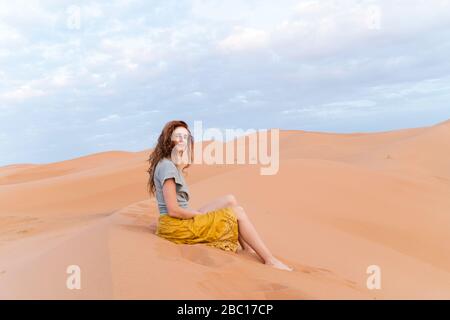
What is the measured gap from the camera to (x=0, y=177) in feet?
82.1

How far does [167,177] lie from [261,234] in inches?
88.6

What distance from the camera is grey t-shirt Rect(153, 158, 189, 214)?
4.99 metres

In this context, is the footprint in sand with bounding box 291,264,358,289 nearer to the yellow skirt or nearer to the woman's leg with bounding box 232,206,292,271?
the woman's leg with bounding box 232,206,292,271

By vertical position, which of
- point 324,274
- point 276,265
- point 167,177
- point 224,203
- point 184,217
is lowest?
point 324,274

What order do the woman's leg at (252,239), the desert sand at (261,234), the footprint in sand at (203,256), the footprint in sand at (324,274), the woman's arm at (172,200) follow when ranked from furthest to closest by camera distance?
the woman's arm at (172,200) → the woman's leg at (252,239) → the footprint in sand at (324,274) → the footprint in sand at (203,256) → the desert sand at (261,234)

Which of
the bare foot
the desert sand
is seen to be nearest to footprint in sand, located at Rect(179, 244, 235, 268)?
the desert sand

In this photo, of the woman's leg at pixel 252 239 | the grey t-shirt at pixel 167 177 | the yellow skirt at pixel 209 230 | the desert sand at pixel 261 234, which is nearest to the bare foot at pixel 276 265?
the woman's leg at pixel 252 239

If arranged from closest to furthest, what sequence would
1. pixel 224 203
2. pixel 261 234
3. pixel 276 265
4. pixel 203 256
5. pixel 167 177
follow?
1. pixel 203 256
2. pixel 276 265
3. pixel 167 177
4. pixel 224 203
5. pixel 261 234

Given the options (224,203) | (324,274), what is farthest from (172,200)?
(324,274)

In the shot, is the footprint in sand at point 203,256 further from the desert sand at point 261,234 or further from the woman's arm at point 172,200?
the woman's arm at point 172,200

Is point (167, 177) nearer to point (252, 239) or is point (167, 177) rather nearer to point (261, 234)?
point (252, 239)

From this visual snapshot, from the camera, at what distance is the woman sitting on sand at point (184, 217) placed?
4.99 metres

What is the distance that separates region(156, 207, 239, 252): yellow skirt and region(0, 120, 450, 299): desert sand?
0.64 feet

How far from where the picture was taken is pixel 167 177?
195 inches
